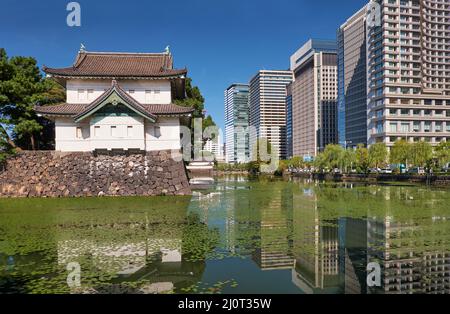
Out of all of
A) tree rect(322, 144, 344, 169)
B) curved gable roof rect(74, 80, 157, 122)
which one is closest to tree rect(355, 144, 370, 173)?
tree rect(322, 144, 344, 169)

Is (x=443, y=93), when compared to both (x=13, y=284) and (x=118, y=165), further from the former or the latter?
(x=13, y=284)

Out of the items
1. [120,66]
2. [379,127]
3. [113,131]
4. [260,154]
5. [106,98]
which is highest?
[120,66]

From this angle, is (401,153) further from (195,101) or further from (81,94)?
(81,94)

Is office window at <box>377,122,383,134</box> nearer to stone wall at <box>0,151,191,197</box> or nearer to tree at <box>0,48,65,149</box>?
stone wall at <box>0,151,191,197</box>

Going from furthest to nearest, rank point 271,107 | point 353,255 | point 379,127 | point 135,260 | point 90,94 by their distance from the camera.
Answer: point 271,107, point 379,127, point 90,94, point 353,255, point 135,260

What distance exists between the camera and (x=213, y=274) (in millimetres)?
8469

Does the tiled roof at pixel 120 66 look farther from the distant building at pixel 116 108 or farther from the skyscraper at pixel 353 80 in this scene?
the skyscraper at pixel 353 80

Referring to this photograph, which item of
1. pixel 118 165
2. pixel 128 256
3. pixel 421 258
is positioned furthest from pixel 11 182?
pixel 421 258

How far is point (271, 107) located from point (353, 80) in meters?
77.6

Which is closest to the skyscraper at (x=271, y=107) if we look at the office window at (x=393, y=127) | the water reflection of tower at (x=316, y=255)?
the office window at (x=393, y=127)

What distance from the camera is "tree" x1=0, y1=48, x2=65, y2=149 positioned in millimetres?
29062

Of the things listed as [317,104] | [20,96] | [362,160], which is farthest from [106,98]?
[317,104]

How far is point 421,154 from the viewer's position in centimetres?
4800

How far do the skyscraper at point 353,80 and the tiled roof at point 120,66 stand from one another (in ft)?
292
